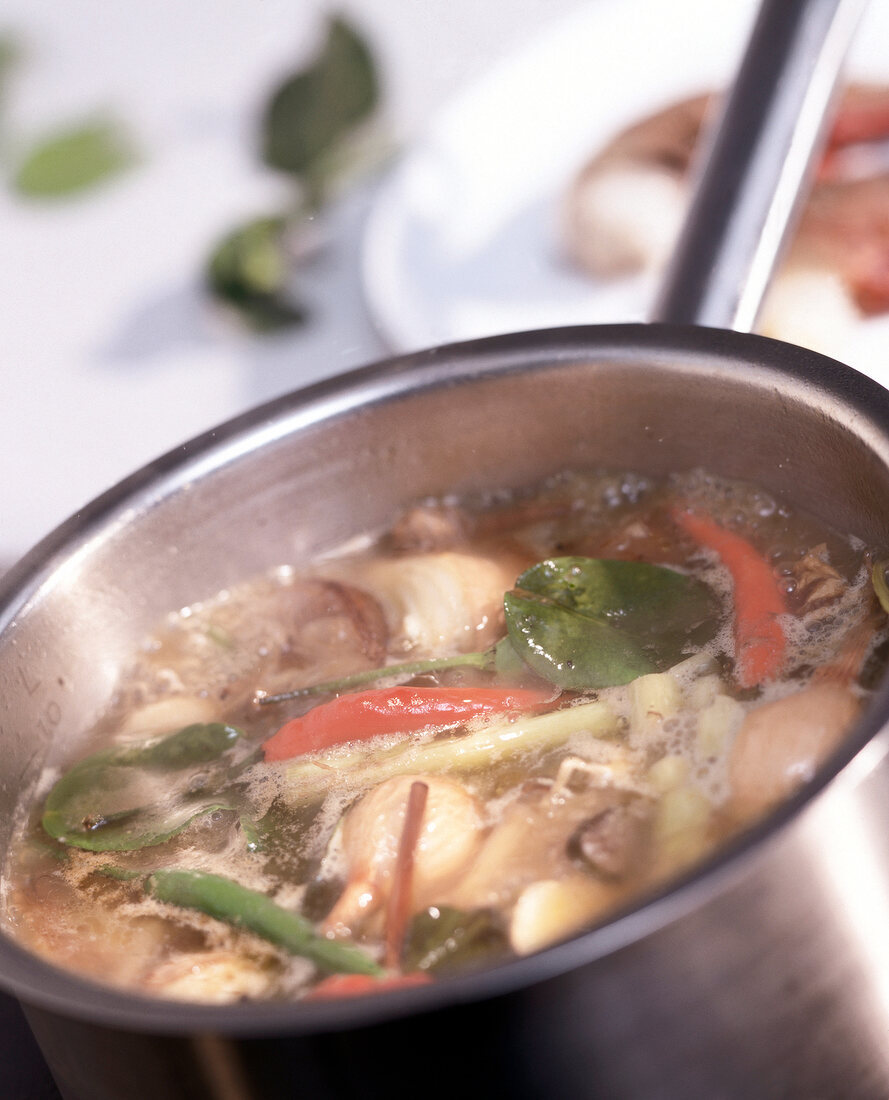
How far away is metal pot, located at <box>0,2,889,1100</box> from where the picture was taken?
0.46 meters

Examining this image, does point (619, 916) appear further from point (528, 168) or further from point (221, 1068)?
point (528, 168)

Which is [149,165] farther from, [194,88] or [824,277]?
[824,277]

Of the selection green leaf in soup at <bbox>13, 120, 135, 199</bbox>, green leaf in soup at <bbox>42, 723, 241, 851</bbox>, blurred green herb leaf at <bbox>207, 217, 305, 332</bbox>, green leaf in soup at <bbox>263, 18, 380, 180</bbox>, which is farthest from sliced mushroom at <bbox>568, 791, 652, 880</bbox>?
green leaf in soup at <bbox>13, 120, 135, 199</bbox>

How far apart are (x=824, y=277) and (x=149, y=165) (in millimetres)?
1263

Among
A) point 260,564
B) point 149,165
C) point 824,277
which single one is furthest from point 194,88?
point 260,564

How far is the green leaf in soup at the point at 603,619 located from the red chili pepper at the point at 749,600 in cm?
2

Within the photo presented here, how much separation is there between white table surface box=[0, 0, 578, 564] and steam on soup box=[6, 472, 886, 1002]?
56 centimetres

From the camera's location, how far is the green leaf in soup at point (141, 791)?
2.46 feet

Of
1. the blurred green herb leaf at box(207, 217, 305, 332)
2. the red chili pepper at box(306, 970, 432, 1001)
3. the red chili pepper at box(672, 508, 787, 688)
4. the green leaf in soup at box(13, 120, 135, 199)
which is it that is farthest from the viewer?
the green leaf in soup at box(13, 120, 135, 199)

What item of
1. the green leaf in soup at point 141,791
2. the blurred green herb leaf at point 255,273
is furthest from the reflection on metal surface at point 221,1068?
the blurred green herb leaf at point 255,273

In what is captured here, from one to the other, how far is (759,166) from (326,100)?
1.20 metres

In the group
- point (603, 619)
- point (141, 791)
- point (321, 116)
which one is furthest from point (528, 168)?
point (141, 791)

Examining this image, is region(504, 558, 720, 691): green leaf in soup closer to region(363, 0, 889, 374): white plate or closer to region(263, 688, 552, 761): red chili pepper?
region(263, 688, 552, 761): red chili pepper

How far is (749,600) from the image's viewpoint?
79 centimetres
